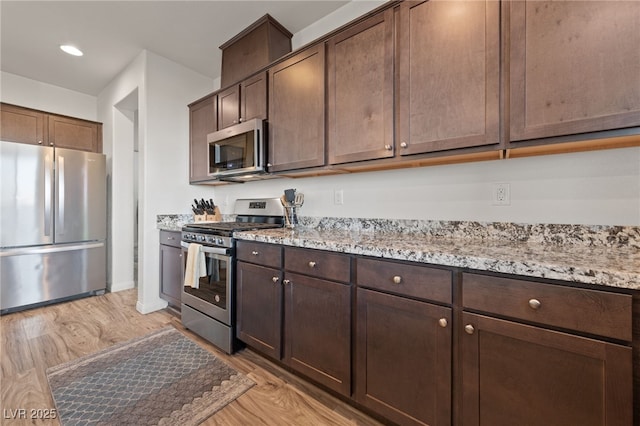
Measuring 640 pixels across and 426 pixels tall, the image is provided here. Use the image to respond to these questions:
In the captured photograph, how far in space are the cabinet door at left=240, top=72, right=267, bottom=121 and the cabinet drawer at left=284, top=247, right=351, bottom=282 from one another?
1304 mm

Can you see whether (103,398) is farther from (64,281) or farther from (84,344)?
(64,281)

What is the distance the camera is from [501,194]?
1474 millimetres

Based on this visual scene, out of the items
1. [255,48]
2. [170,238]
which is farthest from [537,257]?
[170,238]

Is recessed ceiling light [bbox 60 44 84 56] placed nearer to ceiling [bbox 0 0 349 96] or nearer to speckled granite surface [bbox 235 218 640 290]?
ceiling [bbox 0 0 349 96]

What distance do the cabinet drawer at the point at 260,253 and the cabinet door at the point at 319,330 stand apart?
0.14 m

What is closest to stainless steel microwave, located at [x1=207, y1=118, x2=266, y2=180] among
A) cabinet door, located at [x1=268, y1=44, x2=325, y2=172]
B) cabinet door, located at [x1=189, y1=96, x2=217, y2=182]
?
cabinet door, located at [x1=268, y1=44, x2=325, y2=172]

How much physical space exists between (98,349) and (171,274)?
2.68 feet

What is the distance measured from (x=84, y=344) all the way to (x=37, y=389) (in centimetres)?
58

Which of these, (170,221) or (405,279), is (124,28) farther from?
(405,279)

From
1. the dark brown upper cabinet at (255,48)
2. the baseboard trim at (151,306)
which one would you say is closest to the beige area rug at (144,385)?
the baseboard trim at (151,306)

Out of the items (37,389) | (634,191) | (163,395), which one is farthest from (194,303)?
(634,191)

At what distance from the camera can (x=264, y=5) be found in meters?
2.19

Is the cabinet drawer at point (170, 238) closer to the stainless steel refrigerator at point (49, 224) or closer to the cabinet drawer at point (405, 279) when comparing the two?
the stainless steel refrigerator at point (49, 224)

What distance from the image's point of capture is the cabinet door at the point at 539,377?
31.5 inches
